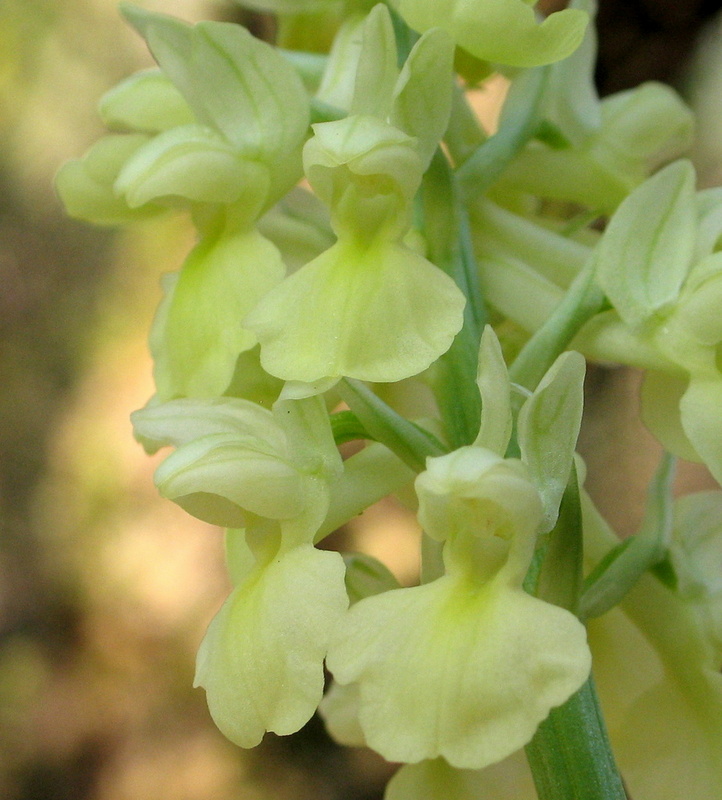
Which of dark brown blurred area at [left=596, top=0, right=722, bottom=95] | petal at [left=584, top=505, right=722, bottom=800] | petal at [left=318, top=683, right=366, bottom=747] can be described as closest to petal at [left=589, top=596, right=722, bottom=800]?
petal at [left=584, top=505, right=722, bottom=800]

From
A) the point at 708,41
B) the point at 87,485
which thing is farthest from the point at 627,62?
the point at 87,485

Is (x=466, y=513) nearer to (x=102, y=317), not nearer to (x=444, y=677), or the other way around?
(x=444, y=677)

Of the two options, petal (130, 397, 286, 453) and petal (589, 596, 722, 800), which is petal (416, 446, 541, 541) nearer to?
petal (130, 397, 286, 453)

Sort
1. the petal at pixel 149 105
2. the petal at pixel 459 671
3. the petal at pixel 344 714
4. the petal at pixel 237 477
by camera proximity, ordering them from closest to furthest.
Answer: the petal at pixel 459 671
the petal at pixel 237 477
the petal at pixel 149 105
the petal at pixel 344 714

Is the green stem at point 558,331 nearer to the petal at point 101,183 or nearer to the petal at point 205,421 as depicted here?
the petal at point 205,421

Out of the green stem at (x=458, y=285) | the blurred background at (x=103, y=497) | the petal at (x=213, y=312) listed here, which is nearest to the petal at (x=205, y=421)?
the petal at (x=213, y=312)

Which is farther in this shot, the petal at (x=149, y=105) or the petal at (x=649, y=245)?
the petal at (x=149, y=105)

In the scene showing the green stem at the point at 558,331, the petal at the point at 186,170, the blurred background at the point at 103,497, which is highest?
the petal at the point at 186,170
